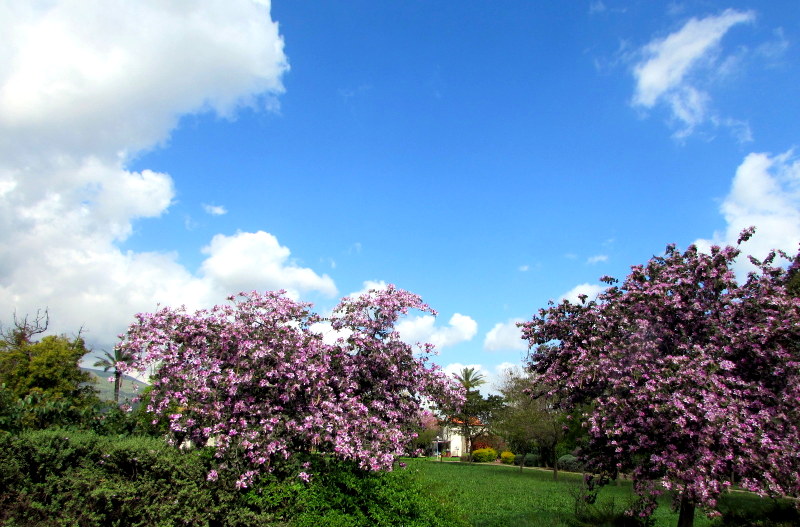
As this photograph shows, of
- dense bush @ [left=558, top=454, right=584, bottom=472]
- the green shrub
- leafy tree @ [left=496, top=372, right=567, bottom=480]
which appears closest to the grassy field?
leafy tree @ [left=496, top=372, right=567, bottom=480]

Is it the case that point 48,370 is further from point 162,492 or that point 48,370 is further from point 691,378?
point 691,378

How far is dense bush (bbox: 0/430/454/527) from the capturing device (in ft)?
28.0

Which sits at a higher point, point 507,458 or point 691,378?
point 691,378

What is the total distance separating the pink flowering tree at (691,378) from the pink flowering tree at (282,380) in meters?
3.35

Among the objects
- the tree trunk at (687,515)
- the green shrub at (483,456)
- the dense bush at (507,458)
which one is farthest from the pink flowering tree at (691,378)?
the green shrub at (483,456)

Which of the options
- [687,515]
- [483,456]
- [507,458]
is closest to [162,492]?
[687,515]

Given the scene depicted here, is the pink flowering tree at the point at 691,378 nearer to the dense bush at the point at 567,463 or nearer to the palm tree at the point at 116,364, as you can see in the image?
the palm tree at the point at 116,364

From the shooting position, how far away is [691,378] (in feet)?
31.8

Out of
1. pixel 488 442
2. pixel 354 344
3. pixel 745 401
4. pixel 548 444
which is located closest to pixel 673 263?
pixel 745 401

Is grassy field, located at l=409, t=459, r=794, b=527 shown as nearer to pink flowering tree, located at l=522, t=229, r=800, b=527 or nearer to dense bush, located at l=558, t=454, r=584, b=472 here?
pink flowering tree, located at l=522, t=229, r=800, b=527

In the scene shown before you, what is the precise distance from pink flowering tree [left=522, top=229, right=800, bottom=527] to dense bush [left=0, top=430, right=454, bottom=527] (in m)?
4.05

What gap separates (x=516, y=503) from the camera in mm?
20250

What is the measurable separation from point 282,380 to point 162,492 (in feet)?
8.19

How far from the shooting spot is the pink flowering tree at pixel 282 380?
367 inches
